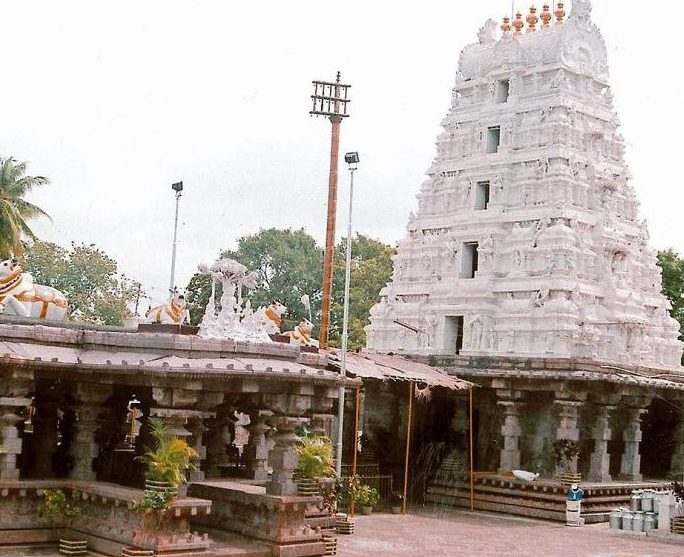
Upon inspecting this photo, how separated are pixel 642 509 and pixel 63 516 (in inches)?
625

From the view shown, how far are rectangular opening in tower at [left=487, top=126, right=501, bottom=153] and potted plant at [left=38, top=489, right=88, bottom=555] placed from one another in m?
23.1

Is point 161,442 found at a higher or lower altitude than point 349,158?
lower

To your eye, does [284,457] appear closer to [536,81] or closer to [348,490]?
[348,490]

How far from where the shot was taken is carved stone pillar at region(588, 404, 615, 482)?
2978 centimetres

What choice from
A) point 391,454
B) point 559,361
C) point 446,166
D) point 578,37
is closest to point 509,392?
point 559,361

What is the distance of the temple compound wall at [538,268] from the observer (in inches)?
1201

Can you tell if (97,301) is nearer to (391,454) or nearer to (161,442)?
(391,454)

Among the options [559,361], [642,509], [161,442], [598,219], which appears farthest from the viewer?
[598,219]

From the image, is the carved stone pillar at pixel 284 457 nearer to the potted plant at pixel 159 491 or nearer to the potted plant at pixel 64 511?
the potted plant at pixel 159 491

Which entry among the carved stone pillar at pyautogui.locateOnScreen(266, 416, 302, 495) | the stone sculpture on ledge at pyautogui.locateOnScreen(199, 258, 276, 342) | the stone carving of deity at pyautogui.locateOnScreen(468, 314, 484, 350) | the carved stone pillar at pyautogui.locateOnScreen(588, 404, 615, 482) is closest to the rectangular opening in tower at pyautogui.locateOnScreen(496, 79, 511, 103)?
the stone carving of deity at pyautogui.locateOnScreen(468, 314, 484, 350)

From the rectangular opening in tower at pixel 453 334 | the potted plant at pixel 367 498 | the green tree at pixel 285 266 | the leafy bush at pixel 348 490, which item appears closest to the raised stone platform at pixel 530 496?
the potted plant at pixel 367 498

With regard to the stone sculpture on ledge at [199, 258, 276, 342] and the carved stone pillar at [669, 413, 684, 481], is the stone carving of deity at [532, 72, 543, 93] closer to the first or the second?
the carved stone pillar at [669, 413, 684, 481]

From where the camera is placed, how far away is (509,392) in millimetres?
29969

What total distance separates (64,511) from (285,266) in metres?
51.3
